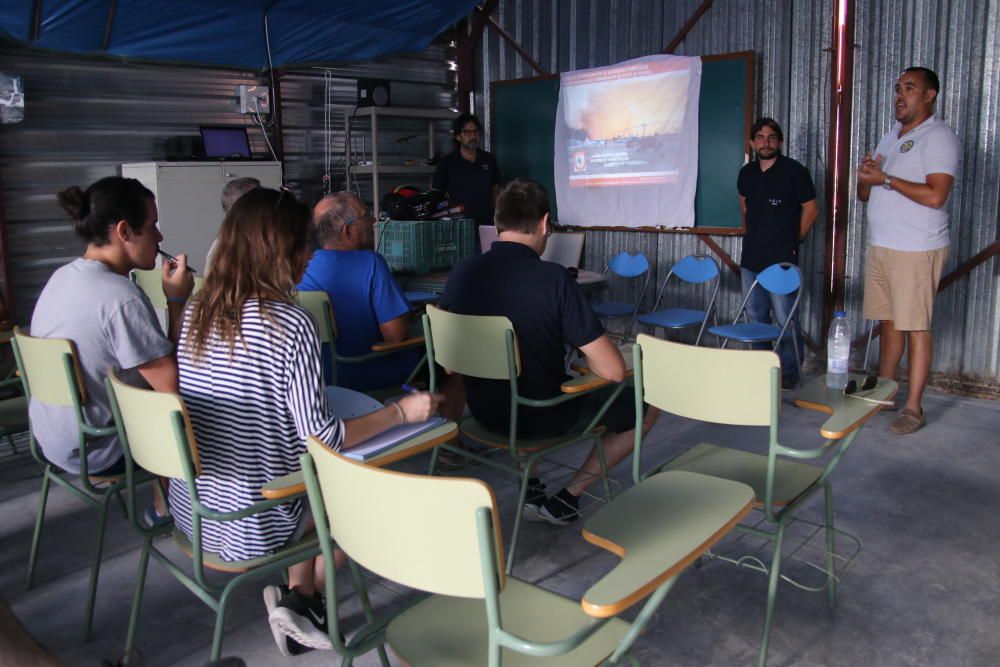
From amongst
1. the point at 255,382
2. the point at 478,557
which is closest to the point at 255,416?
the point at 255,382

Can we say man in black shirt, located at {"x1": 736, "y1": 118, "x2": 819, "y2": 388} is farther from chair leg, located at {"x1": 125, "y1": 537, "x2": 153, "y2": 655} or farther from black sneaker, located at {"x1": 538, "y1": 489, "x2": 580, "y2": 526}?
chair leg, located at {"x1": 125, "y1": 537, "x2": 153, "y2": 655}

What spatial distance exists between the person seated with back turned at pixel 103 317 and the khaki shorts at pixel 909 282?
3.56 m

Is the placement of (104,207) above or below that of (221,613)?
above

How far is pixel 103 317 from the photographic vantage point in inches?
90.0

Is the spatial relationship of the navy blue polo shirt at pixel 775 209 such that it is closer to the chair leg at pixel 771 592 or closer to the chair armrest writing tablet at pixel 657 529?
the chair leg at pixel 771 592

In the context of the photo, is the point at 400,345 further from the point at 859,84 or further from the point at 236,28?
the point at 236,28

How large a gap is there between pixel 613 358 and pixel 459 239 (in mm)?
2250

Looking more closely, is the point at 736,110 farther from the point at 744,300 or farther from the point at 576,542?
the point at 576,542

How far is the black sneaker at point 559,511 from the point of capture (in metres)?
3.05

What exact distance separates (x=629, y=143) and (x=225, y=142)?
3077mm

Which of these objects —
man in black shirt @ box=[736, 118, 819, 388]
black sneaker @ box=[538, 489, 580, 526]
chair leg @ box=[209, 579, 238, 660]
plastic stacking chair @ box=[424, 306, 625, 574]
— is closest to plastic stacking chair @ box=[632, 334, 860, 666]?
plastic stacking chair @ box=[424, 306, 625, 574]

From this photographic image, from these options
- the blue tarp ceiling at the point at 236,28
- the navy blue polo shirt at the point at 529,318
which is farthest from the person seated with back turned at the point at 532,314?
the blue tarp ceiling at the point at 236,28

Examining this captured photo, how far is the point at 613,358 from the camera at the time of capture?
2586mm

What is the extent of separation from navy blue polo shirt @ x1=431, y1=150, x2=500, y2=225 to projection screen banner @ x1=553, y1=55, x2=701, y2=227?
0.68 metres
